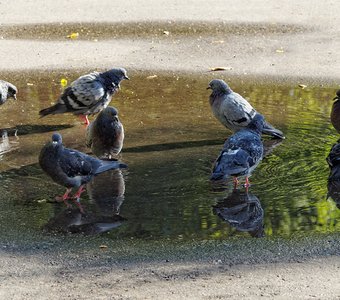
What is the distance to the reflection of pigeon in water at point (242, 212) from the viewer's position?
6980 millimetres

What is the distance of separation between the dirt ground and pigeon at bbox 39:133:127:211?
120cm

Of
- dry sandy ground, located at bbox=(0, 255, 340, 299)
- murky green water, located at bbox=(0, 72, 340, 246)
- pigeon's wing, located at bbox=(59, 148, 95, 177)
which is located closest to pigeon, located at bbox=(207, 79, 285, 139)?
murky green water, located at bbox=(0, 72, 340, 246)

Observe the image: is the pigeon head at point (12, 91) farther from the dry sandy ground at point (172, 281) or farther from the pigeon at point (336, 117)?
the dry sandy ground at point (172, 281)

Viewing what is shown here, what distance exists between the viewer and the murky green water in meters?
7.00

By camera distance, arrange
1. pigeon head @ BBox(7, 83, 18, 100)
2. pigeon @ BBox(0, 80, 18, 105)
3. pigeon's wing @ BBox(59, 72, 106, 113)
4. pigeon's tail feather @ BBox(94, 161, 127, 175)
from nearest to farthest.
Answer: pigeon's tail feather @ BBox(94, 161, 127, 175), pigeon's wing @ BBox(59, 72, 106, 113), pigeon @ BBox(0, 80, 18, 105), pigeon head @ BBox(7, 83, 18, 100)

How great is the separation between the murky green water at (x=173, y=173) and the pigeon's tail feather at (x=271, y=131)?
9 cm

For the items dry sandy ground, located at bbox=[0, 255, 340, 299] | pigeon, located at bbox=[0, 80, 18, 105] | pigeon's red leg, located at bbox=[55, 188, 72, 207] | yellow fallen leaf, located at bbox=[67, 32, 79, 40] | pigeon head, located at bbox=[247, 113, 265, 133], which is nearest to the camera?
dry sandy ground, located at bbox=[0, 255, 340, 299]

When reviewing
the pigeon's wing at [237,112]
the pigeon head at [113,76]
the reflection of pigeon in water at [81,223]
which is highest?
the pigeon head at [113,76]

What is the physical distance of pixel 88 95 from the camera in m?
9.56

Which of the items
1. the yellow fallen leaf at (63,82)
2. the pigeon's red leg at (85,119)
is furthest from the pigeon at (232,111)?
the yellow fallen leaf at (63,82)

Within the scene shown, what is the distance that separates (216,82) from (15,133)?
221cm

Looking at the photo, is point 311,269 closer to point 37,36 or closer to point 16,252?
point 16,252

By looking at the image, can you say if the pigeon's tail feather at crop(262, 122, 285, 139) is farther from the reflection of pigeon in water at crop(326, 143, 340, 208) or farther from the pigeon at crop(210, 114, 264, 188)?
the reflection of pigeon in water at crop(326, 143, 340, 208)

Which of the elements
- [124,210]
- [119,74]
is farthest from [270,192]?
[119,74]
